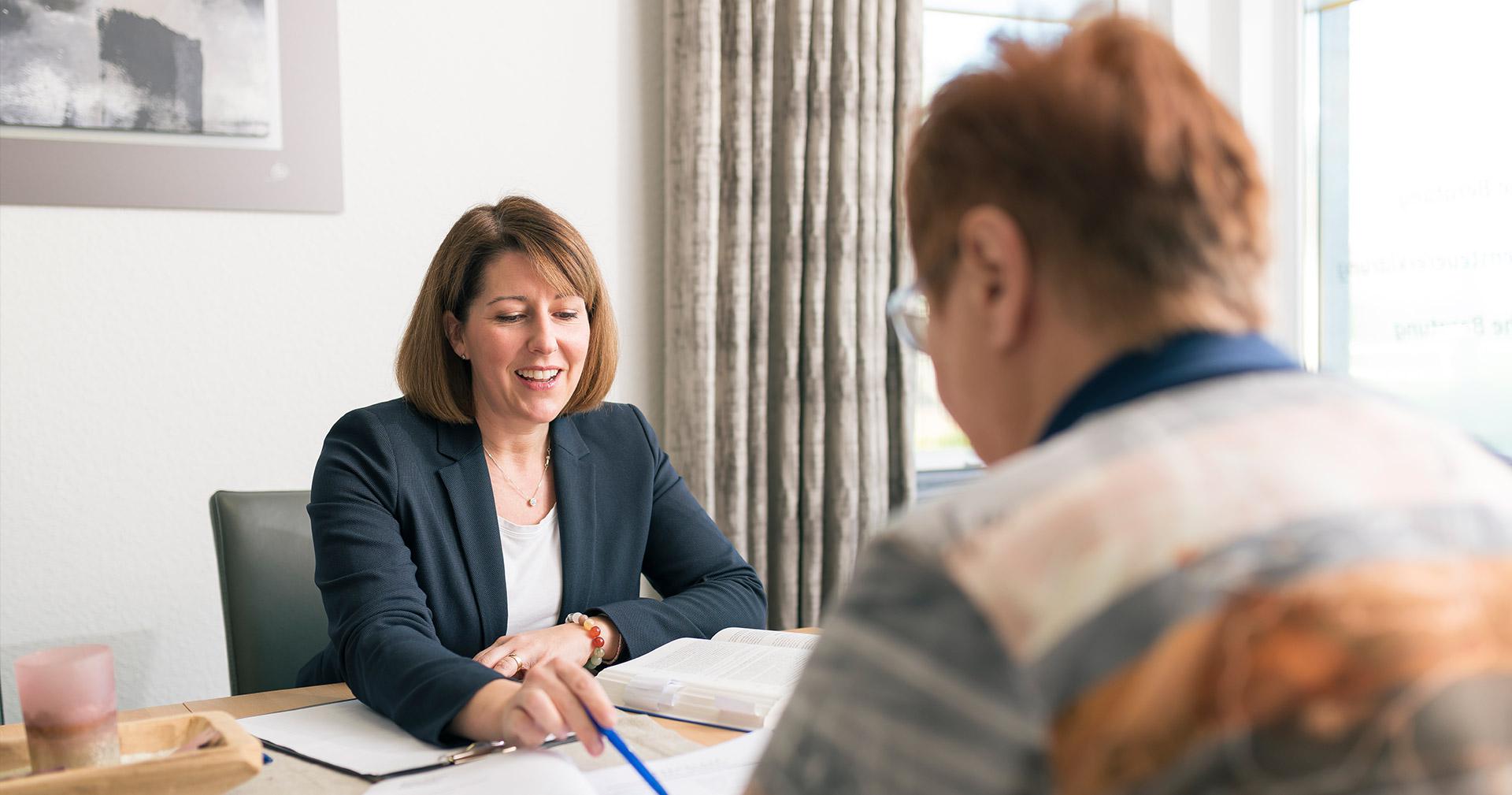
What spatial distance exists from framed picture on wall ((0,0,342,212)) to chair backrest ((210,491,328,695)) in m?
0.79

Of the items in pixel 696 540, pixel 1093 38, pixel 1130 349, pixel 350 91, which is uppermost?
pixel 350 91

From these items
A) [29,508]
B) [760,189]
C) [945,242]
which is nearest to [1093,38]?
[945,242]

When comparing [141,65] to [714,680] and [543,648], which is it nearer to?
[543,648]

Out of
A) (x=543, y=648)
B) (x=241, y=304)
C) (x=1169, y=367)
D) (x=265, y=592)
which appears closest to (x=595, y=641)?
(x=543, y=648)

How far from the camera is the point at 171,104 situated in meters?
2.15

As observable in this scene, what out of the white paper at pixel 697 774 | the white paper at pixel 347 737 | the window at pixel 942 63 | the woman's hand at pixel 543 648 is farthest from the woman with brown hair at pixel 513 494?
the window at pixel 942 63

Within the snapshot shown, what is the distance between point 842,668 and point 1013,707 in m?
0.08

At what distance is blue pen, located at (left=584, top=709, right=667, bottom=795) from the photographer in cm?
101

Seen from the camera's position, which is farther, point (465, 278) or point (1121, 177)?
point (465, 278)

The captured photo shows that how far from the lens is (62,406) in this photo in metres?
2.12

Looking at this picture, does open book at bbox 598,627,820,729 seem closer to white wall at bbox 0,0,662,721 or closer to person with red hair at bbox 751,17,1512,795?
person with red hair at bbox 751,17,1512,795

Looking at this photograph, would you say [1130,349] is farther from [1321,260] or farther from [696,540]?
[1321,260]

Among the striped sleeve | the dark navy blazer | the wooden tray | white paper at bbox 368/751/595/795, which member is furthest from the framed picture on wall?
the striped sleeve

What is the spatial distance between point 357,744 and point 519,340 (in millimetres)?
667
